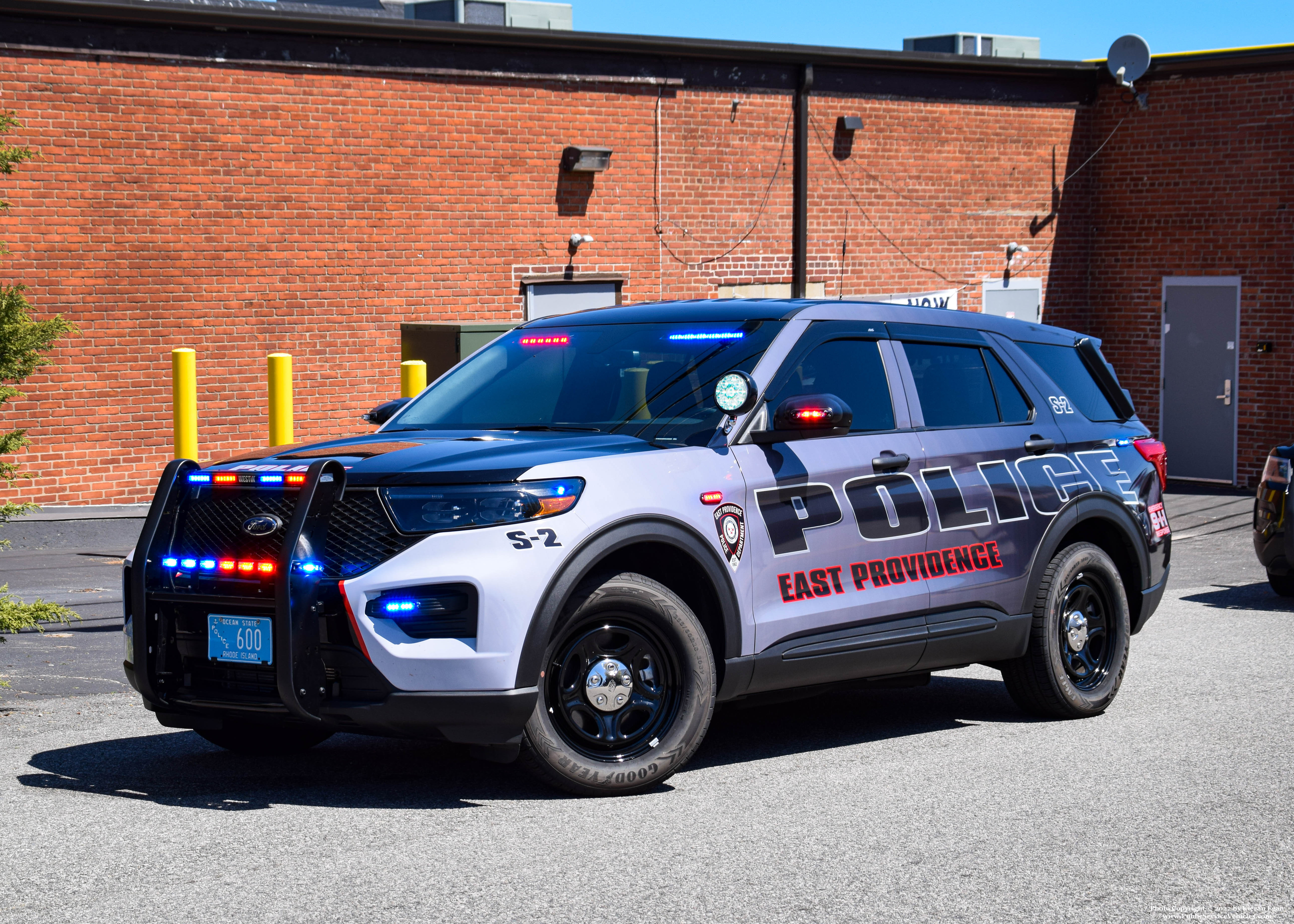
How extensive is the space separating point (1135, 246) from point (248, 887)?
67.5 ft

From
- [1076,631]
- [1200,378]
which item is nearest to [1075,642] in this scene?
[1076,631]

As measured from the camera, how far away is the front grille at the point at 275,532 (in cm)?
543

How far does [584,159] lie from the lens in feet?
61.7

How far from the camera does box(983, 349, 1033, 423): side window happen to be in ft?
25.0

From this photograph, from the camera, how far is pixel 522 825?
549 centimetres

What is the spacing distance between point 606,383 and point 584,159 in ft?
41.3

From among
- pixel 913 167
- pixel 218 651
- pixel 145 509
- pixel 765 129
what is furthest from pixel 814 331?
pixel 913 167

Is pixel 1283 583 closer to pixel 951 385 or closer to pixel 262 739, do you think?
pixel 951 385

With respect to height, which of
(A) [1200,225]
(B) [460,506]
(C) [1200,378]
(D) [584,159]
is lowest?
(B) [460,506]

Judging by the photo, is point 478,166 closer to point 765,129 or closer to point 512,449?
point 765,129

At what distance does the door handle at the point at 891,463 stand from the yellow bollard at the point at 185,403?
21.9 feet

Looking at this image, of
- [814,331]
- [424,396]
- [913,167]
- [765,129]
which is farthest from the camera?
[913,167]

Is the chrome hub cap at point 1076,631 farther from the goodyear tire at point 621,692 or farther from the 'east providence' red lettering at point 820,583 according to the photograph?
the goodyear tire at point 621,692

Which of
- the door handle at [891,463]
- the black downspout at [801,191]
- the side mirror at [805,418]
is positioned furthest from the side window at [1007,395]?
the black downspout at [801,191]
